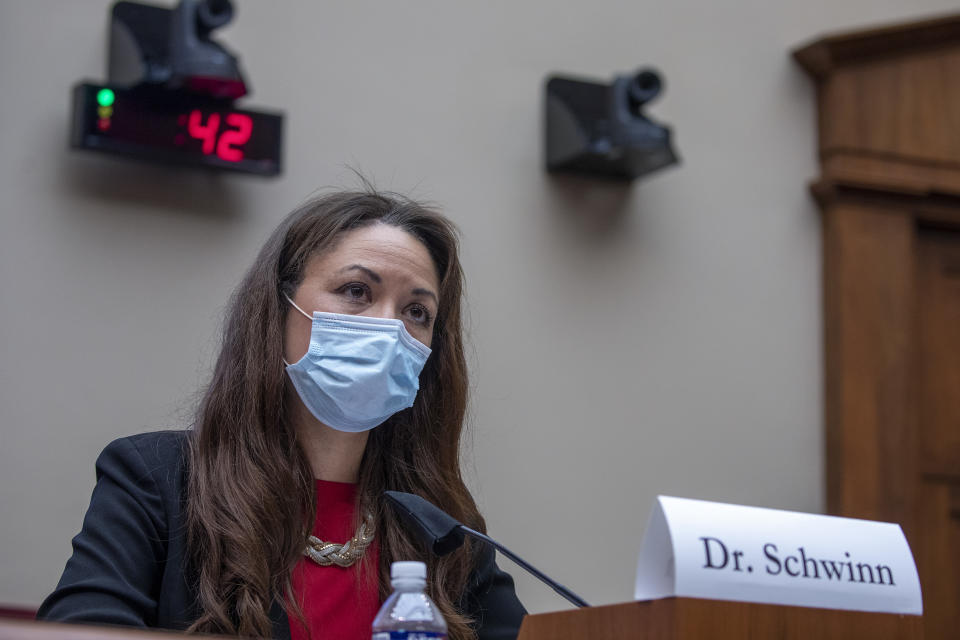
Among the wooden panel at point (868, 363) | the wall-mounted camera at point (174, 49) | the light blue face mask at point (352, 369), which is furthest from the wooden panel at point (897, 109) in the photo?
the light blue face mask at point (352, 369)

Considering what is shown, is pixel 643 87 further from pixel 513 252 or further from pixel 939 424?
pixel 939 424

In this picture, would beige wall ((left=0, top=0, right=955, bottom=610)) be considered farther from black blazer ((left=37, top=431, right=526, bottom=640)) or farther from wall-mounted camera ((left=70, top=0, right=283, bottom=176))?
black blazer ((left=37, top=431, right=526, bottom=640))

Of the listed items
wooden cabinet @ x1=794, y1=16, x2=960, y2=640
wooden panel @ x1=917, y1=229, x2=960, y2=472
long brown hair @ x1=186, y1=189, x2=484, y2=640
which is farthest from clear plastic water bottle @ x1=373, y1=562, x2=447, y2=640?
wooden panel @ x1=917, y1=229, x2=960, y2=472

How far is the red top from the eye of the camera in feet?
5.28

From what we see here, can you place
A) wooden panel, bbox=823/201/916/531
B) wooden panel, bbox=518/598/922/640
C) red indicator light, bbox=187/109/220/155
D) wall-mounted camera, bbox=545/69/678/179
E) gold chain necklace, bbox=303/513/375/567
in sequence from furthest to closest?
wooden panel, bbox=823/201/916/531 < wall-mounted camera, bbox=545/69/678/179 < red indicator light, bbox=187/109/220/155 < gold chain necklace, bbox=303/513/375/567 < wooden panel, bbox=518/598/922/640

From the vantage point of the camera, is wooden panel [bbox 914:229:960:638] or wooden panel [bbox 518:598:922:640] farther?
wooden panel [bbox 914:229:960:638]

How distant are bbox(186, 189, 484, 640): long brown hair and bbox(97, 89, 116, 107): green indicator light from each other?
105cm

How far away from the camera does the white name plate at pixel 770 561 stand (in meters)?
1.17

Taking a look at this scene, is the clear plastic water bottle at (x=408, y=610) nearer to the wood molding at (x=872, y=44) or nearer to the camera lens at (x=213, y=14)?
the camera lens at (x=213, y=14)

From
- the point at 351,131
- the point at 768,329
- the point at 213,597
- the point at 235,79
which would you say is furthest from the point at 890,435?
the point at 213,597

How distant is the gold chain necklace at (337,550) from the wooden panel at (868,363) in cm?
218

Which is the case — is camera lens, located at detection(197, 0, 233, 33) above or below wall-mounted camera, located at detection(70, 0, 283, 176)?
above

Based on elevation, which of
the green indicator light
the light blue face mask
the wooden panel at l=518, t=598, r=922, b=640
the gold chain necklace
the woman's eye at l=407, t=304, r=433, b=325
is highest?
the green indicator light

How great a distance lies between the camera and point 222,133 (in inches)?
115
